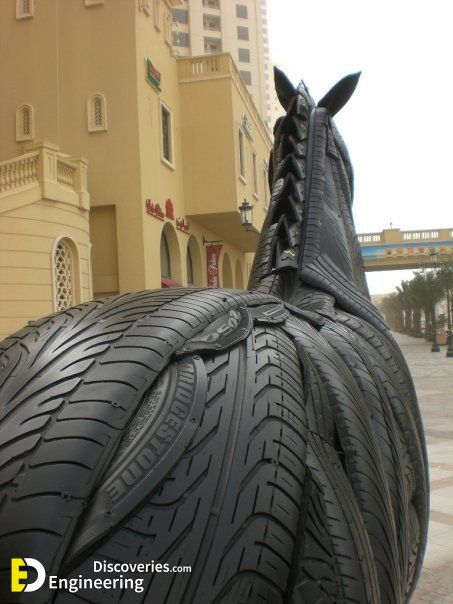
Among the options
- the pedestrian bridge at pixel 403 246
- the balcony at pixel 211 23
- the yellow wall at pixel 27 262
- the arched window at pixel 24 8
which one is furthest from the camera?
the balcony at pixel 211 23

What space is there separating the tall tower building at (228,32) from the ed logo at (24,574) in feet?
161

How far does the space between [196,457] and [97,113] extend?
16.5 metres

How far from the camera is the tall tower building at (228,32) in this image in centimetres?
4594

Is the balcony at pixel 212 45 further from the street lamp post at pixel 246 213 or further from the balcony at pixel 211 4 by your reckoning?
the street lamp post at pixel 246 213

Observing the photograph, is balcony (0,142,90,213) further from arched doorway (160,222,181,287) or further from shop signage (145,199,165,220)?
arched doorway (160,222,181,287)

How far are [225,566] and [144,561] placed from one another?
0.11 metres

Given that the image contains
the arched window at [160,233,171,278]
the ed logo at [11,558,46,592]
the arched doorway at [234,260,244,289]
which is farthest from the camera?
the arched doorway at [234,260,244,289]

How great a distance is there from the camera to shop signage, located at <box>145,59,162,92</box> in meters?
16.1

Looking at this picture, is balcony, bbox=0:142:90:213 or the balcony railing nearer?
balcony, bbox=0:142:90:213

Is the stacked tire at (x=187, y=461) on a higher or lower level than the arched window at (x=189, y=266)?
lower

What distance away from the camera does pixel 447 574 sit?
348cm

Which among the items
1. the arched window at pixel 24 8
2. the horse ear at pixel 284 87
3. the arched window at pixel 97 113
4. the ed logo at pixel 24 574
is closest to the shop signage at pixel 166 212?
the arched window at pixel 97 113

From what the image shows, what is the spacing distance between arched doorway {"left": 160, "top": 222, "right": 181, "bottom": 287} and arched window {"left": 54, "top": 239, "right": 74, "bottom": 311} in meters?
4.43

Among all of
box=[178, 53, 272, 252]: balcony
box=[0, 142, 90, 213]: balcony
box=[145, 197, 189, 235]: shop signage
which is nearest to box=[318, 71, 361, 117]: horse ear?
box=[0, 142, 90, 213]: balcony
